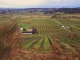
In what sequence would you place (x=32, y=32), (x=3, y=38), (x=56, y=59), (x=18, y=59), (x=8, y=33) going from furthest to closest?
1. (x=32, y=32)
2. (x=18, y=59)
3. (x=56, y=59)
4. (x=8, y=33)
5. (x=3, y=38)

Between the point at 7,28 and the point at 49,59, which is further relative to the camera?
the point at 49,59

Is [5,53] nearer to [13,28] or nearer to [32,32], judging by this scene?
[13,28]

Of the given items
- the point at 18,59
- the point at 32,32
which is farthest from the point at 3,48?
the point at 32,32

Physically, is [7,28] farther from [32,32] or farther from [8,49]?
[32,32]

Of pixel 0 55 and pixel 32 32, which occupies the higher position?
pixel 0 55

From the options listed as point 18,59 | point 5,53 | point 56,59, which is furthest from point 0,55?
point 18,59

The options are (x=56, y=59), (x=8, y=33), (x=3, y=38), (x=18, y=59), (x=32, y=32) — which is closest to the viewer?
(x=3, y=38)

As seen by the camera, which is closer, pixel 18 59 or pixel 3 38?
pixel 3 38

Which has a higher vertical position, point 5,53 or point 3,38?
point 3,38

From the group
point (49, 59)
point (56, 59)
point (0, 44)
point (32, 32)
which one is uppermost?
point (0, 44)
